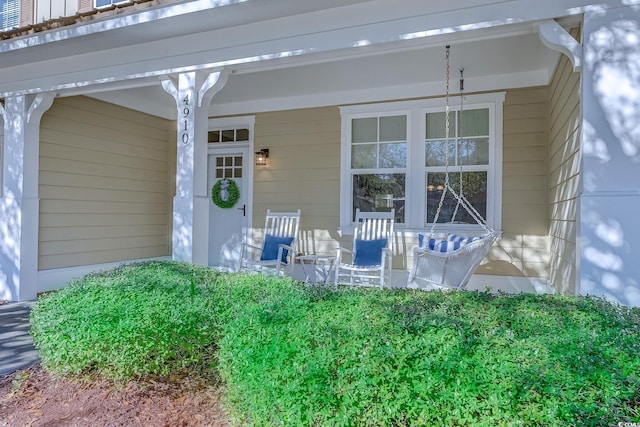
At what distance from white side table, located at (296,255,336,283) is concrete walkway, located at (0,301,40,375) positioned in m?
2.90

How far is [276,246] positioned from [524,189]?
10.0ft

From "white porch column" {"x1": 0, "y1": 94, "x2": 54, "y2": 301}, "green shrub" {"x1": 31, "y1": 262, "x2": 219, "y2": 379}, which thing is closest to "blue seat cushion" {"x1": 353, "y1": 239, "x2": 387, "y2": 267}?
"green shrub" {"x1": 31, "y1": 262, "x2": 219, "y2": 379}

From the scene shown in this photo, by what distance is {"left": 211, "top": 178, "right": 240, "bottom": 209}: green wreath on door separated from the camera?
6.26 metres

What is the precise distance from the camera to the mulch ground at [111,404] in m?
2.14

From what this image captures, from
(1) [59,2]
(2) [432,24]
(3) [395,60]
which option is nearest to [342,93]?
(3) [395,60]

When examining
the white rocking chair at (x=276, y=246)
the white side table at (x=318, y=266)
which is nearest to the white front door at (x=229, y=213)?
the white rocking chair at (x=276, y=246)

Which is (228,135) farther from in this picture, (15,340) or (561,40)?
(561,40)

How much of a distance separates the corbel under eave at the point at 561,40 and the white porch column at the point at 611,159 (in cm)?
5

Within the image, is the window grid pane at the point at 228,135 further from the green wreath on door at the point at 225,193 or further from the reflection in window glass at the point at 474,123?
the reflection in window glass at the point at 474,123

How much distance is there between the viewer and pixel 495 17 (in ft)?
9.48

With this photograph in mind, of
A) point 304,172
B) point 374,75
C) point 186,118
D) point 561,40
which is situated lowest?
point 304,172

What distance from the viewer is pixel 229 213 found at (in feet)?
21.0

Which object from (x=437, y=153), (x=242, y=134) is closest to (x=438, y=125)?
(x=437, y=153)

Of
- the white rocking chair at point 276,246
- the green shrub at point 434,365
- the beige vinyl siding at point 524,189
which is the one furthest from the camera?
the white rocking chair at point 276,246
